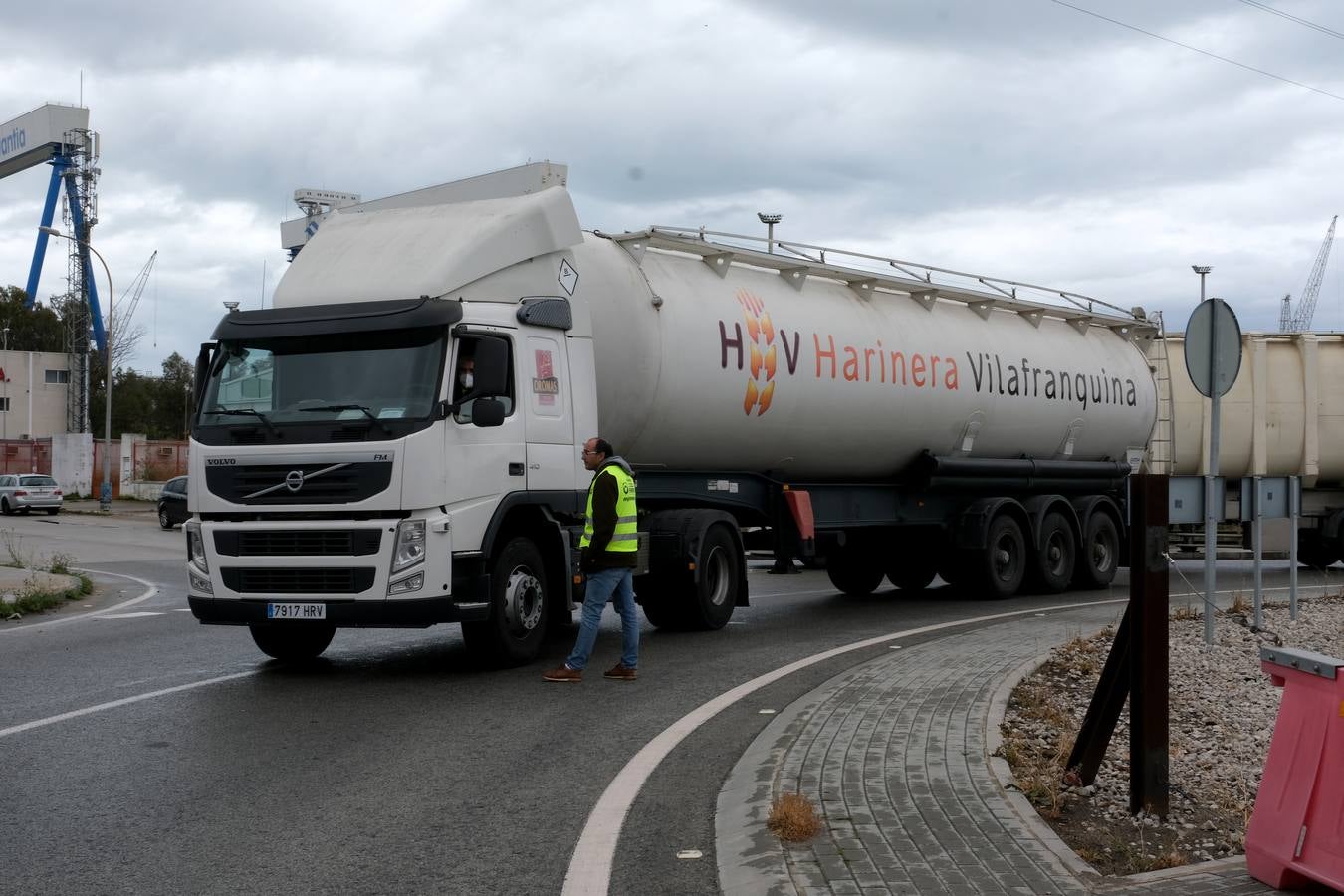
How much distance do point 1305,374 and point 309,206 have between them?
17.0 m

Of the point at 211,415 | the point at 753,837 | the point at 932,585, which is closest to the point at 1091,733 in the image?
the point at 753,837

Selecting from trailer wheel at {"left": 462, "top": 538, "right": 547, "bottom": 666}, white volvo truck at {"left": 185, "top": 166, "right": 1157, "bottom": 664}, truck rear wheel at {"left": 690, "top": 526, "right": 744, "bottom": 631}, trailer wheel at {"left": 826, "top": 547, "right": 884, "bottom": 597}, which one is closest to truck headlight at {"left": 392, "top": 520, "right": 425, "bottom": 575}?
white volvo truck at {"left": 185, "top": 166, "right": 1157, "bottom": 664}

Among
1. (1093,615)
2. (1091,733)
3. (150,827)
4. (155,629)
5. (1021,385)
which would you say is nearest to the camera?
(150,827)

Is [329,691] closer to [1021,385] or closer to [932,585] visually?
[1021,385]

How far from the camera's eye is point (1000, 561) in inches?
688

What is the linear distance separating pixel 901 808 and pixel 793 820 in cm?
58

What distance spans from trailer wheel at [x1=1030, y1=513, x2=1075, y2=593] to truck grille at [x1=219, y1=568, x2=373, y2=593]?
10.9 metres

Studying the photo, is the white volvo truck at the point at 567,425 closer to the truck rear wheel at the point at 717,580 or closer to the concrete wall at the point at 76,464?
the truck rear wheel at the point at 717,580

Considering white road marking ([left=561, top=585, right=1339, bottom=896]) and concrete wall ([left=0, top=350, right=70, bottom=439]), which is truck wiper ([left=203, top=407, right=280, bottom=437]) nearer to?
white road marking ([left=561, top=585, right=1339, bottom=896])

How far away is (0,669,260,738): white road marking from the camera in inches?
315

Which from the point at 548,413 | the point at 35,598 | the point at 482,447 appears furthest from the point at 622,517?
the point at 35,598

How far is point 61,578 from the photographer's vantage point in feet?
60.3

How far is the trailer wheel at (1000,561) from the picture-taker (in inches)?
671

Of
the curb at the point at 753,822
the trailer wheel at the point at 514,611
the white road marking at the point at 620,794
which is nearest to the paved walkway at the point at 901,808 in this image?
the curb at the point at 753,822
